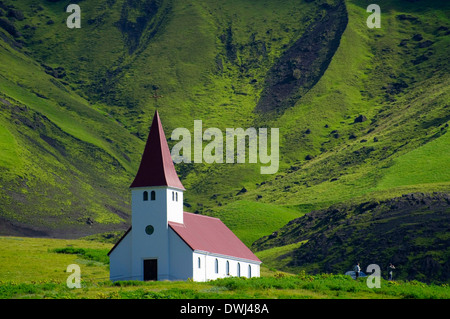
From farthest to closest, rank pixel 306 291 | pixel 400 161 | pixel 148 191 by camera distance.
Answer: pixel 400 161
pixel 148 191
pixel 306 291

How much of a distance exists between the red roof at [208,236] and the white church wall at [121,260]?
4.64m

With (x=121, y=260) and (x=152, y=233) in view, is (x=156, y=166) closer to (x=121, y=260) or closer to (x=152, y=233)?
(x=152, y=233)

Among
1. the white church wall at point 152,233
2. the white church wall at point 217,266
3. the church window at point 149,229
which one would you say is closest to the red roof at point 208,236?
the white church wall at point 217,266

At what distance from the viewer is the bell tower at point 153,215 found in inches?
2933

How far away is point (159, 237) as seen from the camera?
246ft

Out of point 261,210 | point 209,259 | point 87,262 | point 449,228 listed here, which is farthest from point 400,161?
point 209,259

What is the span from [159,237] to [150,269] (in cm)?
273

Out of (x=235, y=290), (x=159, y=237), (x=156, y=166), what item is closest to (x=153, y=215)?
(x=159, y=237)

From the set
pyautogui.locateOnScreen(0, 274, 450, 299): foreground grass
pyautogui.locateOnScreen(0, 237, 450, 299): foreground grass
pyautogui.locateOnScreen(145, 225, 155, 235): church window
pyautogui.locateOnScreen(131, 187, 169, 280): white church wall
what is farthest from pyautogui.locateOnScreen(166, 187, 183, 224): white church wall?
pyautogui.locateOnScreen(0, 274, 450, 299): foreground grass

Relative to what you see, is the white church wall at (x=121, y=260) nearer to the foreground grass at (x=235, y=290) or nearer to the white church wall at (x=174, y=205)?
the white church wall at (x=174, y=205)
